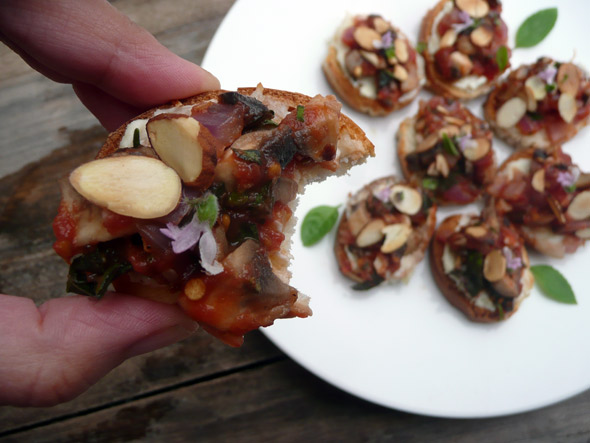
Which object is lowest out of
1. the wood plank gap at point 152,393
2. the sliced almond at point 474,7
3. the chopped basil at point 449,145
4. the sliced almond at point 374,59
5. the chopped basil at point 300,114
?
the wood plank gap at point 152,393

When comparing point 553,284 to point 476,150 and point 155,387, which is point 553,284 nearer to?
point 476,150

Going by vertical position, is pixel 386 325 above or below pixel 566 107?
below

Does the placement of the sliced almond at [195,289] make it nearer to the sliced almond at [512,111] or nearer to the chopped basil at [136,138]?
the chopped basil at [136,138]

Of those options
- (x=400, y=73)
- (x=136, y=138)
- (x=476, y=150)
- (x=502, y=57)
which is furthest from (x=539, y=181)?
(x=136, y=138)

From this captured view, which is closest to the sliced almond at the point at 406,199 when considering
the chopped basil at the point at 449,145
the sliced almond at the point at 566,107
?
the chopped basil at the point at 449,145

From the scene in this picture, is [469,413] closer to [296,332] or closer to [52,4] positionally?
[296,332]
